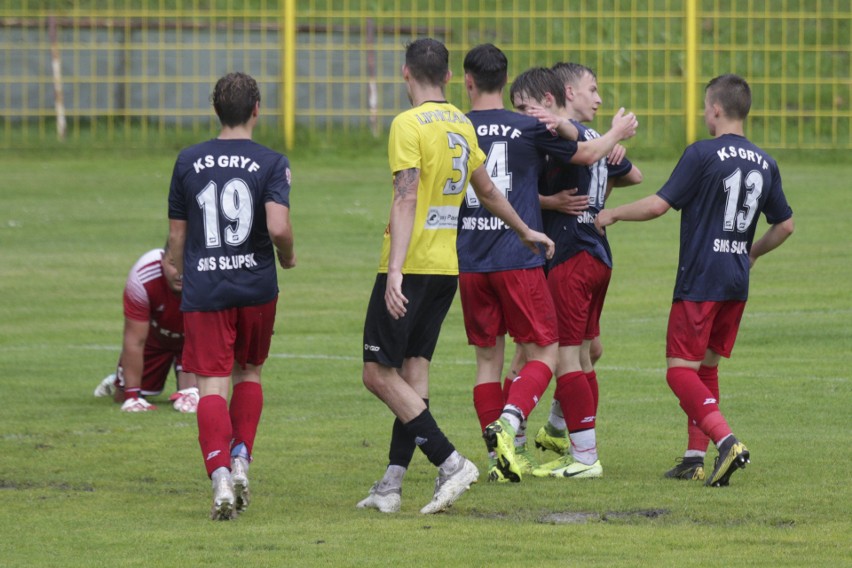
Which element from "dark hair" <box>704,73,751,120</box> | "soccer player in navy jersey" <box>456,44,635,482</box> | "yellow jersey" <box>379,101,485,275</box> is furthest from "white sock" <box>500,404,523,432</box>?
"dark hair" <box>704,73,751,120</box>

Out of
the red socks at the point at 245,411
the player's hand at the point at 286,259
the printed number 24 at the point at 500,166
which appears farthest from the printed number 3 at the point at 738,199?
the red socks at the point at 245,411

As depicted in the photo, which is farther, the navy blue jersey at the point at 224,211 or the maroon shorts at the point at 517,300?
the maroon shorts at the point at 517,300

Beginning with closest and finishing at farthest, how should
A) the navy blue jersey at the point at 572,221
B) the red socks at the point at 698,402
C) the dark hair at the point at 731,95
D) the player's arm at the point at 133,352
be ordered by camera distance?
the red socks at the point at 698,402 → the dark hair at the point at 731,95 → the navy blue jersey at the point at 572,221 → the player's arm at the point at 133,352

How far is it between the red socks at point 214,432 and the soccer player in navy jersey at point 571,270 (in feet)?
5.92

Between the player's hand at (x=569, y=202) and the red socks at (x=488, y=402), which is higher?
the player's hand at (x=569, y=202)

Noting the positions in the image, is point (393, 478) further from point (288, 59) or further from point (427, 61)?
point (288, 59)

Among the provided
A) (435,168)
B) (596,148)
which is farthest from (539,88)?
(435,168)

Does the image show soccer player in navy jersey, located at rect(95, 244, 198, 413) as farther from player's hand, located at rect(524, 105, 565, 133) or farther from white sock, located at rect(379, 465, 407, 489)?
white sock, located at rect(379, 465, 407, 489)

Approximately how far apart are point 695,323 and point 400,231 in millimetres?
1814

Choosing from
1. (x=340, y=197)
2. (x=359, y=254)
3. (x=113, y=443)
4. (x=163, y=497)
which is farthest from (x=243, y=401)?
(x=340, y=197)

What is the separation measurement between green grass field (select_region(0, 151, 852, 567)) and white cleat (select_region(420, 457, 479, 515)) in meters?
0.09

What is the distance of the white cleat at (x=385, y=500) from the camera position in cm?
700

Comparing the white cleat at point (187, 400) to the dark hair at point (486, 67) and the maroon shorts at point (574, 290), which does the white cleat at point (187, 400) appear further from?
the dark hair at point (486, 67)

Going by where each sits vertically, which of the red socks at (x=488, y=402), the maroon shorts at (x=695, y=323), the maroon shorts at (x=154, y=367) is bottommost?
the maroon shorts at (x=154, y=367)
